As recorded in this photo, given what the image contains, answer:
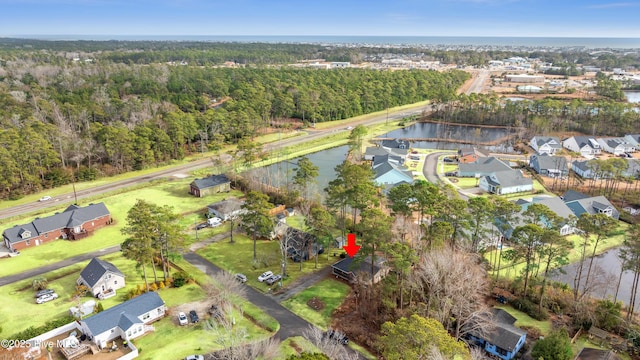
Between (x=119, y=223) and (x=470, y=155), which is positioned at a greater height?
(x=470, y=155)

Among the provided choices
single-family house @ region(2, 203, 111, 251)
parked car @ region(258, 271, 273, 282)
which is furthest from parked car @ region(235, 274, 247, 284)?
single-family house @ region(2, 203, 111, 251)

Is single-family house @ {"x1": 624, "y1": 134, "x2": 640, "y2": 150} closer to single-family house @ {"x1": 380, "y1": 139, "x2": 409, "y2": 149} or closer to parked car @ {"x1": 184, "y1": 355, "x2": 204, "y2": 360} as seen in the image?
single-family house @ {"x1": 380, "y1": 139, "x2": 409, "y2": 149}

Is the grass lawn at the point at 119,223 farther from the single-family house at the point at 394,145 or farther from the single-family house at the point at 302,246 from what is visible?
the single-family house at the point at 394,145

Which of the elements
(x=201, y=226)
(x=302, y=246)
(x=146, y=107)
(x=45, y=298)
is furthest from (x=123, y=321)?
(x=146, y=107)

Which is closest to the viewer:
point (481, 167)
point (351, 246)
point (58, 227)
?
point (351, 246)

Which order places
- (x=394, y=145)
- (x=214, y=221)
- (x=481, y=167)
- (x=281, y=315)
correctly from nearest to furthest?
(x=281, y=315), (x=214, y=221), (x=481, y=167), (x=394, y=145)

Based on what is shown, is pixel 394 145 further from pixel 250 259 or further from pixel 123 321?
pixel 123 321
